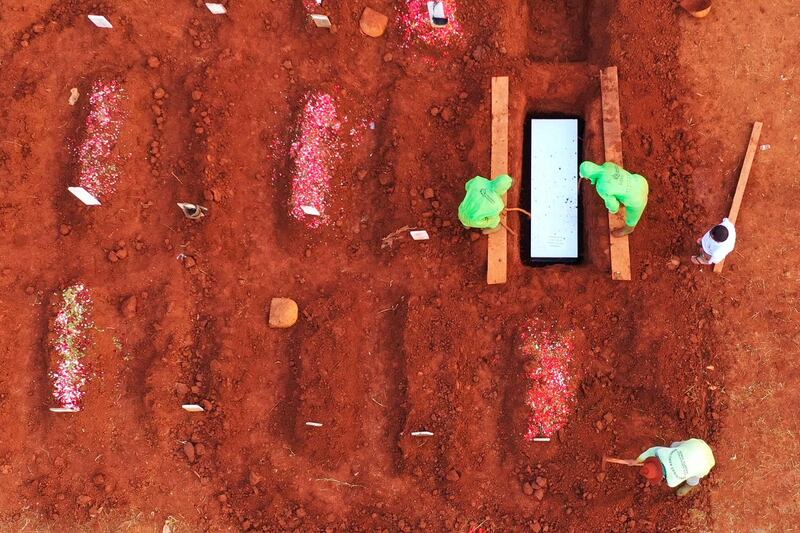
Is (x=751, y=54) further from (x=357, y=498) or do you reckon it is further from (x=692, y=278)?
(x=357, y=498)

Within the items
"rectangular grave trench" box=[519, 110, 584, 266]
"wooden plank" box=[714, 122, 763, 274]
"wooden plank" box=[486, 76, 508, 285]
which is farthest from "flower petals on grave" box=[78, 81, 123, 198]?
"wooden plank" box=[714, 122, 763, 274]

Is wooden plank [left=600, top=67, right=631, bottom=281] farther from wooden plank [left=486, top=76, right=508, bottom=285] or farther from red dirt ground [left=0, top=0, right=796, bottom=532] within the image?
wooden plank [left=486, top=76, right=508, bottom=285]

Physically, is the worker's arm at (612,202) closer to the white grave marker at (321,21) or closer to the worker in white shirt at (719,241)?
the worker in white shirt at (719,241)

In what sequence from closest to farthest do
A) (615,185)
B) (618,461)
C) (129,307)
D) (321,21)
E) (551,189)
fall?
(615,185) < (618,461) < (129,307) < (321,21) < (551,189)

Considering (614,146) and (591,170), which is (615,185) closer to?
(591,170)

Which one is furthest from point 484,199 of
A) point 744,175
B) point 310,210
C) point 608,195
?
point 744,175

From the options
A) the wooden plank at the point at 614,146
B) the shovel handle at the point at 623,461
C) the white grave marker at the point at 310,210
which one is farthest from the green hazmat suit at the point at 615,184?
the white grave marker at the point at 310,210
